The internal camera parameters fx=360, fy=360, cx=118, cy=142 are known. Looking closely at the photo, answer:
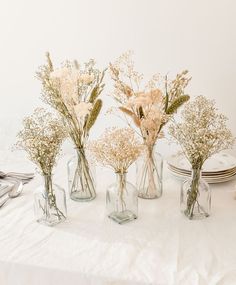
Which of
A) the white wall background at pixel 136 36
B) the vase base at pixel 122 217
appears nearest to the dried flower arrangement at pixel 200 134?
the vase base at pixel 122 217

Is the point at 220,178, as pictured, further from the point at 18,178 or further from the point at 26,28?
the point at 26,28

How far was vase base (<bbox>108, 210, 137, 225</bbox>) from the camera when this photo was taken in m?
1.08

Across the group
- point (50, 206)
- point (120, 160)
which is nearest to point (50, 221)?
point (50, 206)

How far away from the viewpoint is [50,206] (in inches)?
43.2

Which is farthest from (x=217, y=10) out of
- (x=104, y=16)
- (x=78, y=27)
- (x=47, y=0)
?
(x=47, y=0)

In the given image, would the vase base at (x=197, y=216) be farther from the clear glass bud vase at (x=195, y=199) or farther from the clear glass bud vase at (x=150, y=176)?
the clear glass bud vase at (x=150, y=176)

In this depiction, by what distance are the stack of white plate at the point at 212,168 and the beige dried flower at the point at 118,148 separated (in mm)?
347

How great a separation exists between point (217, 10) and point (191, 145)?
83 cm

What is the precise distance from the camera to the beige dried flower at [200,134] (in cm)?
99

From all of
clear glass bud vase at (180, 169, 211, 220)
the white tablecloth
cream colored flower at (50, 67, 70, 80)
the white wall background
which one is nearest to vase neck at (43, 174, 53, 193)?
the white tablecloth

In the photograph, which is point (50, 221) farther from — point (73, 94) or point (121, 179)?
point (73, 94)

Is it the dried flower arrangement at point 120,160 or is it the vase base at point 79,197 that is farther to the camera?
the vase base at point 79,197

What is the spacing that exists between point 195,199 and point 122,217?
0.23 meters

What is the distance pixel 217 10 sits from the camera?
155 cm
